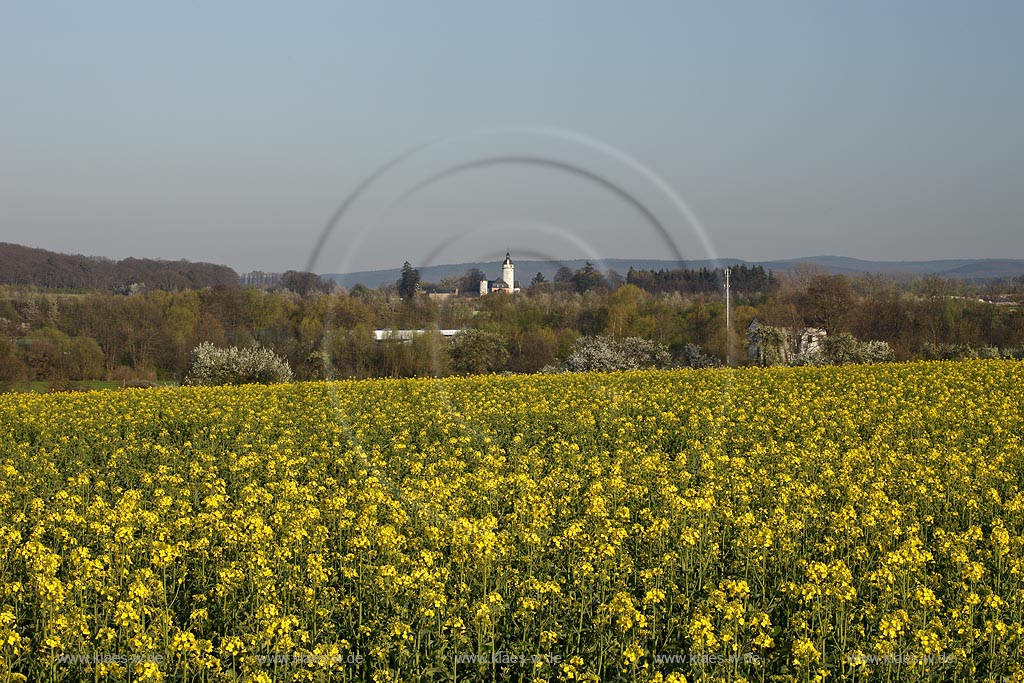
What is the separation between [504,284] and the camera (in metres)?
33.7

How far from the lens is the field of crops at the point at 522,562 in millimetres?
8531

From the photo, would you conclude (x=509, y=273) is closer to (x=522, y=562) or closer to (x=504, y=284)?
(x=504, y=284)


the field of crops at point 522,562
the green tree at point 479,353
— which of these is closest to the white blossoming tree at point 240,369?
the green tree at point 479,353

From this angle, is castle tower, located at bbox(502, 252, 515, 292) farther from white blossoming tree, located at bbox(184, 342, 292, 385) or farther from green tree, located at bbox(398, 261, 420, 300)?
white blossoming tree, located at bbox(184, 342, 292, 385)

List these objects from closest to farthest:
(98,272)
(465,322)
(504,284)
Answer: (504,284)
(465,322)
(98,272)

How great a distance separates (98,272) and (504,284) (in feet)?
280

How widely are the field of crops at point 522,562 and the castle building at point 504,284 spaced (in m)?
8.88

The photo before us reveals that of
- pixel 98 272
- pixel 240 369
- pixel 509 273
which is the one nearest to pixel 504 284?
pixel 509 273

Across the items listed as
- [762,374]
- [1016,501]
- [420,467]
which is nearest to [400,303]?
[762,374]

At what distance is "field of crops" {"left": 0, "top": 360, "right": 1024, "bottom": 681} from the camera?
853 centimetres

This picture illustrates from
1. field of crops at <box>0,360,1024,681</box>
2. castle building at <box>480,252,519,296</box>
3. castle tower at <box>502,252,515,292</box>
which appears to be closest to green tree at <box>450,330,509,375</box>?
castle building at <box>480,252,519,296</box>

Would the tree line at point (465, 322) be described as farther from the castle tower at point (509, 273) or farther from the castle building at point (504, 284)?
the castle tower at point (509, 273)

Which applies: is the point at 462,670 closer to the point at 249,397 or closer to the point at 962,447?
the point at 962,447

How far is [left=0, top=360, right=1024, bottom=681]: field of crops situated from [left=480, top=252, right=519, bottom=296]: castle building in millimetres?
8877
